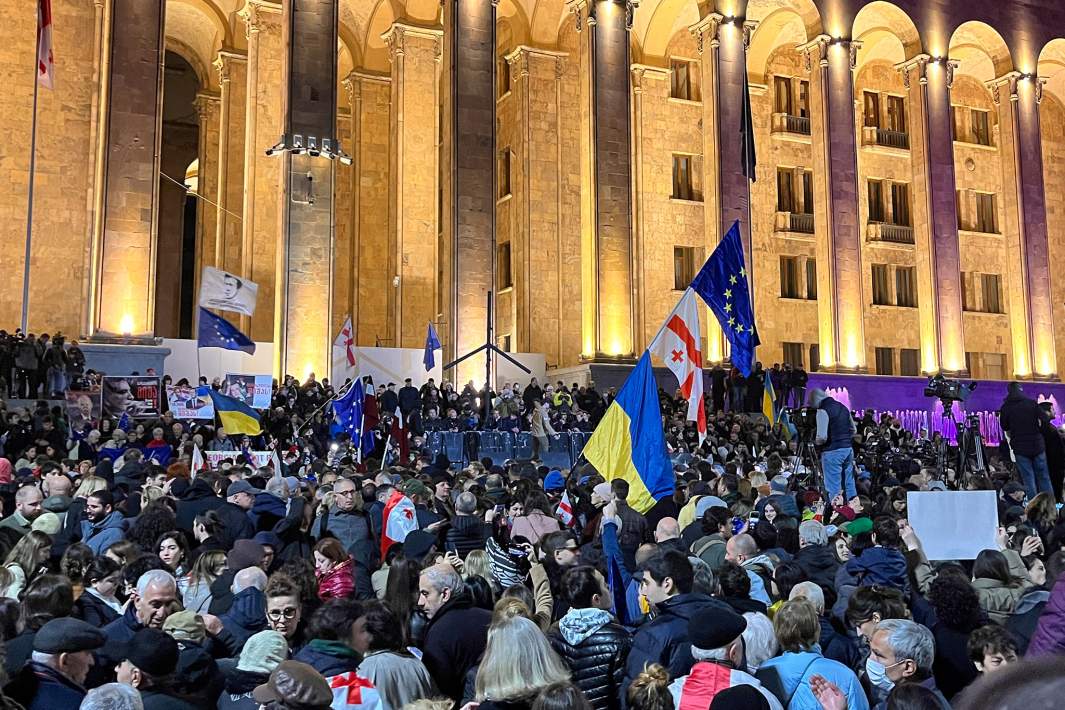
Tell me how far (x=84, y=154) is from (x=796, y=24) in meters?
25.3

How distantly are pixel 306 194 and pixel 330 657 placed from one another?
25.4 meters

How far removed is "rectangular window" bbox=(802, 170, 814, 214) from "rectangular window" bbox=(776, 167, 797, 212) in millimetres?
386

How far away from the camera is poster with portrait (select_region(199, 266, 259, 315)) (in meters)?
23.5

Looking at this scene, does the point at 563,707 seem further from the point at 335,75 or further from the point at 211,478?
the point at 335,75

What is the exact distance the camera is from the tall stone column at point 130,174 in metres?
26.5

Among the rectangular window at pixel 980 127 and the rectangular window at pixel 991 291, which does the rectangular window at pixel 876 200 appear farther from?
the rectangular window at pixel 980 127

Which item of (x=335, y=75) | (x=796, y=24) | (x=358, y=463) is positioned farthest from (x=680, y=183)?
(x=358, y=463)

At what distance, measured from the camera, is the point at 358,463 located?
707 inches

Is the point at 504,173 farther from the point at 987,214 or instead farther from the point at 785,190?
the point at 987,214

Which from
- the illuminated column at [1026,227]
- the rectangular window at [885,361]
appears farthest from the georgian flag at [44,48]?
the illuminated column at [1026,227]

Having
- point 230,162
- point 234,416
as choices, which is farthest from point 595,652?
point 230,162

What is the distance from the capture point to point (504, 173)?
130ft

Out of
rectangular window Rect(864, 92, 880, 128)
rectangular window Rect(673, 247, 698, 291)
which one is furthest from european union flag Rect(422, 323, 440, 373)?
rectangular window Rect(864, 92, 880, 128)

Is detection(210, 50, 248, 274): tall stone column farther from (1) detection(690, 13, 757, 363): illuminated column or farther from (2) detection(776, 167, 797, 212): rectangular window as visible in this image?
(2) detection(776, 167, 797, 212): rectangular window
